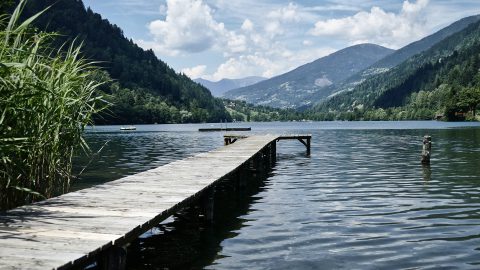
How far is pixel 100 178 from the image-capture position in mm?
26375

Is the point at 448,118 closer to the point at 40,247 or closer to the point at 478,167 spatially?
the point at 478,167

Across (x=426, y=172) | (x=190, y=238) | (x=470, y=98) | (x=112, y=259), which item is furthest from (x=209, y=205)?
(x=470, y=98)

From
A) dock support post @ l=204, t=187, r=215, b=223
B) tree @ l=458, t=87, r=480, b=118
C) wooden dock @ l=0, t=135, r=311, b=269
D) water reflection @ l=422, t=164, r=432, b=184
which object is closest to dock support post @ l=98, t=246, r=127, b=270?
wooden dock @ l=0, t=135, r=311, b=269

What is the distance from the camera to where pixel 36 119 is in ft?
35.0

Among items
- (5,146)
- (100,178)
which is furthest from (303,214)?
(100,178)

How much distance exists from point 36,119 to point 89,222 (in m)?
3.39

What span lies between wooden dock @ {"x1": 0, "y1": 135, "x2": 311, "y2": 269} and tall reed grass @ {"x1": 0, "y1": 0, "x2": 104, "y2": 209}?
774 millimetres

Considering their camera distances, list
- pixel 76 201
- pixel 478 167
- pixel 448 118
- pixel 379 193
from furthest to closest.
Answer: pixel 448 118, pixel 478 167, pixel 379 193, pixel 76 201

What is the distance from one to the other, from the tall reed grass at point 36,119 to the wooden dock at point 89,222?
77cm

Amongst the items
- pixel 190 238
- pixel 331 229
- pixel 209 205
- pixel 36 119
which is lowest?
pixel 190 238

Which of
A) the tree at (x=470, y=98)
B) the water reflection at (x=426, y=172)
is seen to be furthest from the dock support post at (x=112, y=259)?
the tree at (x=470, y=98)

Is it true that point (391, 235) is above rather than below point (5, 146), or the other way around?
below

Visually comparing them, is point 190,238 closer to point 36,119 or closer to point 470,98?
point 36,119

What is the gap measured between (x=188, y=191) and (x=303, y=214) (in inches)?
174
